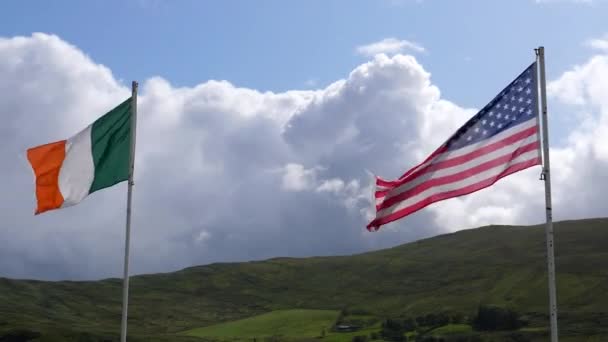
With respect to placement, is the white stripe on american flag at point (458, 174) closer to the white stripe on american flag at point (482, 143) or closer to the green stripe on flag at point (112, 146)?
the white stripe on american flag at point (482, 143)

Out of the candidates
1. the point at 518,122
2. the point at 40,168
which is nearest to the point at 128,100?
the point at 40,168

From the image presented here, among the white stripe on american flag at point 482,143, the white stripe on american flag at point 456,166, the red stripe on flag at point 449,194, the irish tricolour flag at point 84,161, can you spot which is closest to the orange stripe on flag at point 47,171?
the irish tricolour flag at point 84,161

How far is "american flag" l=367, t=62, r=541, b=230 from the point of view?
95.0 ft

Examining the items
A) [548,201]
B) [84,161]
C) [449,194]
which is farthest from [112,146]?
[548,201]

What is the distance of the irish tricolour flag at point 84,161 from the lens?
33.2 meters

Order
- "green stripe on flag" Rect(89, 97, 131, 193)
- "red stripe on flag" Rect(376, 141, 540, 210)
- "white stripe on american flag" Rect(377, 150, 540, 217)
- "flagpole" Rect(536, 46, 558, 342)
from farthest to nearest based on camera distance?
1. "green stripe on flag" Rect(89, 97, 131, 193)
2. "red stripe on flag" Rect(376, 141, 540, 210)
3. "white stripe on american flag" Rect(377, 150, 540, 217)
4. "flagpole" Rect(536, 46, 558, 342)

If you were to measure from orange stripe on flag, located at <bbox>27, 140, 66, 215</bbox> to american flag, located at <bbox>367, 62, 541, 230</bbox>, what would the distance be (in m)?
13.2

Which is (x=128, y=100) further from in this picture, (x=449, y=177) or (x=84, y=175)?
(x=449, y=177)

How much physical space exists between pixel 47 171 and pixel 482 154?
17535 mm

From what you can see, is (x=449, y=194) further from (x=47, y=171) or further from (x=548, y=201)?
(x=47, y=171)

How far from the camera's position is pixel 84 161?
33.6 meters

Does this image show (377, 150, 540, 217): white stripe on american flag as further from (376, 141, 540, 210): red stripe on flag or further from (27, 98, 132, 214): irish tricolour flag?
(27, 98, 132, 214): irish tricolour flag

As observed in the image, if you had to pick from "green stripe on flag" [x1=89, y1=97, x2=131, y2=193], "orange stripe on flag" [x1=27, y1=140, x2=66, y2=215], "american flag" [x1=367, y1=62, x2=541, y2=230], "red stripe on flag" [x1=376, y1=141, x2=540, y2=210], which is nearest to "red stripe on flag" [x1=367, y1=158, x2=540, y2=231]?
"american flag" [x1=367, y1=62, x2=541, y2=230]

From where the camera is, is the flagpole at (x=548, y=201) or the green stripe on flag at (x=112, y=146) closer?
the flagpole at (x=548, y=201)
